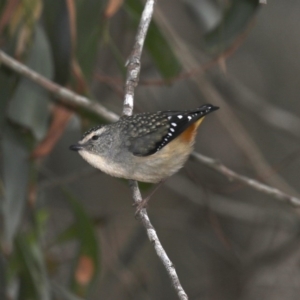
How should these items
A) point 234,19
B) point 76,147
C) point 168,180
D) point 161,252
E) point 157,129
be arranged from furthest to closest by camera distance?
point 168,180, point 234,19, point 157,129, point 76,147, point 161,252

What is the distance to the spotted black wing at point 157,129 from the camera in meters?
3.32

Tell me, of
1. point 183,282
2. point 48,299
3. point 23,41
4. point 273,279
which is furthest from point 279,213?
point 23,41

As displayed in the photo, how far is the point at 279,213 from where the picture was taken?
5.83m

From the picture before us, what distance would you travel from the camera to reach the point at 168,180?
6.11 m

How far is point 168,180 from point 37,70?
Answer: 2483mm

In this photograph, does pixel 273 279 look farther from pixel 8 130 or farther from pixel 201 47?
pixel 8 130

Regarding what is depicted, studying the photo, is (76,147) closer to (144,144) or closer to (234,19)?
(144,144)

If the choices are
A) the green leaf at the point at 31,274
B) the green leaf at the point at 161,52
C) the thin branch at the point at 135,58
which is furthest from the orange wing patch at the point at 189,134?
the green leaf at the point at 31,274

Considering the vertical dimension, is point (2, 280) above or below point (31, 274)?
below

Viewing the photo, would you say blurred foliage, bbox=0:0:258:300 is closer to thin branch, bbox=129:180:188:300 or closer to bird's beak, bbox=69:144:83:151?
bird's beak, bbox=69:144:83:151

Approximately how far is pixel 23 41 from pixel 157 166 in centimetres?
137

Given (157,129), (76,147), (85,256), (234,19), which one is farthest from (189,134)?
(85,256)

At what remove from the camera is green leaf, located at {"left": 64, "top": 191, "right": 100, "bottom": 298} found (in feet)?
14.3

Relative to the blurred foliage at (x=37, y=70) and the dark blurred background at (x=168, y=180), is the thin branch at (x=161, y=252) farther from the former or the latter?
the dark blurred background at (x=168, y=180)
